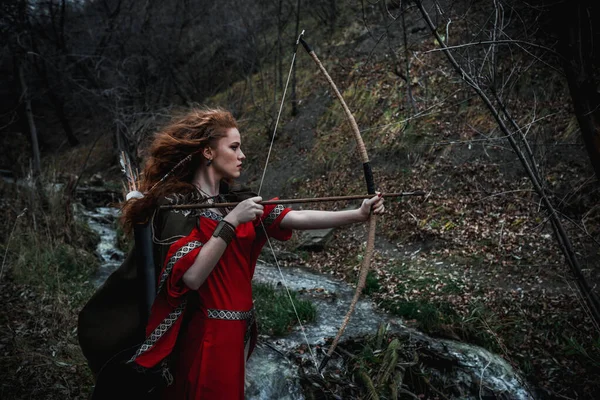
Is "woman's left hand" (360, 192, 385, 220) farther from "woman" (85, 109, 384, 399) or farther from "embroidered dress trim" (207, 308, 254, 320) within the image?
"embroidered dress trim" (207, 308, 254, 320)

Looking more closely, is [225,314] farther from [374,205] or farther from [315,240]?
[315,240]

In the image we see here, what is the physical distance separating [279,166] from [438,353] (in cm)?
794

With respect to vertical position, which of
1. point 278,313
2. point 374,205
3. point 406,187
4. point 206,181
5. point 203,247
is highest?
point 206,181

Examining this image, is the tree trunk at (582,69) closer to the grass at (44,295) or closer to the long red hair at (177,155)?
the long red hair at (177,155)

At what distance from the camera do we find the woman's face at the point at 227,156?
2.21 metres

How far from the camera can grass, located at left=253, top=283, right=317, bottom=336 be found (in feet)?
13.3

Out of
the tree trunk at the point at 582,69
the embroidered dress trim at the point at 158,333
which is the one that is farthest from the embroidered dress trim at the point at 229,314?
the tree trunk at the point at 582,69

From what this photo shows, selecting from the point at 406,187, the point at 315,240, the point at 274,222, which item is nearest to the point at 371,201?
the point at 274,222

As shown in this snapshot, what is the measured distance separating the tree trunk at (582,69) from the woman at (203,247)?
1736 millimetres

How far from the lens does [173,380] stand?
6.86ft

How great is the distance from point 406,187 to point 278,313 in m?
4.56

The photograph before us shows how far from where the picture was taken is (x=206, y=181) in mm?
2287

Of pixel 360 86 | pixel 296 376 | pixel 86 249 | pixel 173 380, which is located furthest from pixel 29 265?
pixel 360 86

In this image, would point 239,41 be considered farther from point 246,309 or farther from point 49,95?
point 246,309
